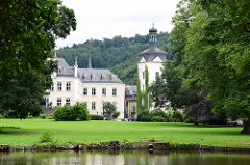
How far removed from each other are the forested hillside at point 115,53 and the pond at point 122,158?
380 feet

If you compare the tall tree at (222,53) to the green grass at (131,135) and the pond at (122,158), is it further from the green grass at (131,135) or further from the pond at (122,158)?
the pond at (122,158)

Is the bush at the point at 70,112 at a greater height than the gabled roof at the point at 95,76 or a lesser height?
lesser

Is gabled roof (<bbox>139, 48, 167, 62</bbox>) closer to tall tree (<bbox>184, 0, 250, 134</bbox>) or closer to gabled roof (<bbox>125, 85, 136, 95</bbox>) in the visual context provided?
gabled roof (<bbox>125, 85, 136, 95</bbox>)

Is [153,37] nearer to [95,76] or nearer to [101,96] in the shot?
[95,76]

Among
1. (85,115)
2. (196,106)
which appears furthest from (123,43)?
(196,106)

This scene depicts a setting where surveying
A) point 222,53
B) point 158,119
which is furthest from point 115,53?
point 222,53

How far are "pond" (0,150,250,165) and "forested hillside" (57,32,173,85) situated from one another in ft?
380

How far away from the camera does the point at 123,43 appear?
187500mm

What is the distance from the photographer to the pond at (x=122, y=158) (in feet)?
54.1

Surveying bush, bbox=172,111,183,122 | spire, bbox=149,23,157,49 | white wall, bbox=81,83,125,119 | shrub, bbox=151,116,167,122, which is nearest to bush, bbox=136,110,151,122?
shrub, bbox=151,116,167,122

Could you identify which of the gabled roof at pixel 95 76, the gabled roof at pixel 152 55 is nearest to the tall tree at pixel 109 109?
the gabled roof at pixel 95 76

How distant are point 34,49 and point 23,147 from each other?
520 inches

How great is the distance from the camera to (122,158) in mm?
18141

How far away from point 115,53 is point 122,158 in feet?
511
